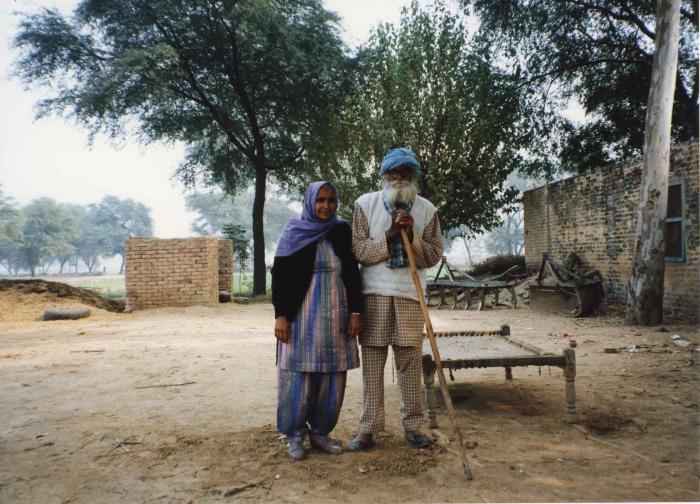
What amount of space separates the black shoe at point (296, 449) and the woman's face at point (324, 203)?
4.50 feet

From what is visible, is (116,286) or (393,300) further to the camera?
(116,286)

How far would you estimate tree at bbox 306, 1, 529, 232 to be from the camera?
40.4ft

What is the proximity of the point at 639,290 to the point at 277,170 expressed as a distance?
13.0 m

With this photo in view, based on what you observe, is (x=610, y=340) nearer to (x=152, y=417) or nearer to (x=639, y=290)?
(x=639, y=290)

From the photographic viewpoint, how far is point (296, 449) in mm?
2709

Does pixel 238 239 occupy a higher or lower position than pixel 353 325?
higher

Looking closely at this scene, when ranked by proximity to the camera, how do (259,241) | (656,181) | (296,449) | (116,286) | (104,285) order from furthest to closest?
(104,285)
(116,286)
(259,241)
(656,181)
(296,449)

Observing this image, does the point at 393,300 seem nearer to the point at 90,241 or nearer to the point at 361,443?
the point at 361,443

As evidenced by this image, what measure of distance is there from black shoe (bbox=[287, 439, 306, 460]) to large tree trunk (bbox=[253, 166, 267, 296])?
12547 millimetres

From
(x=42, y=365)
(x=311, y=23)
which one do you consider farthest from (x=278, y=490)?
(x=311, y=23)

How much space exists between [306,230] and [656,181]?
686 centimetres

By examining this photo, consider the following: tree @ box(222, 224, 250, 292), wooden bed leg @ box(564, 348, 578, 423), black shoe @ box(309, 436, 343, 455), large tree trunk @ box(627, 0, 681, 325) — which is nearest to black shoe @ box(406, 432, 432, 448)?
black shoe @ box(309, 436, 343, 455)

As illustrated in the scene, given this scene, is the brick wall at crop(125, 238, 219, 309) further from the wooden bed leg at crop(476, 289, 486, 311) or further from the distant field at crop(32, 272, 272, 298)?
the wooden bed leg at crop(476, 289, 486, 311)

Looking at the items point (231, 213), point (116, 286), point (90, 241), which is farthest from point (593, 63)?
point (90, 241)
